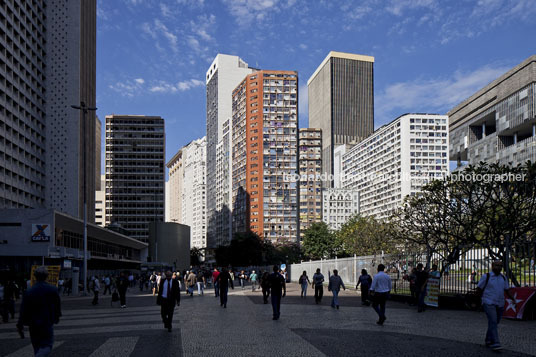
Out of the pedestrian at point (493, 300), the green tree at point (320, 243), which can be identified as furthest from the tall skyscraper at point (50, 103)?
the pedestrian at point (493, 300)

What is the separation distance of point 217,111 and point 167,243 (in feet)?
240

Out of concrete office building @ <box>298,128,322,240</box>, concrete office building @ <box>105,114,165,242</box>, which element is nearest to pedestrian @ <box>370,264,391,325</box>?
concrete office building @ <box>105,114,165,242</box>

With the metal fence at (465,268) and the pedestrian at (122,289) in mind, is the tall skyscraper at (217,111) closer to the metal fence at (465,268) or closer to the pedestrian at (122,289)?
the pedestrian at (122,289)

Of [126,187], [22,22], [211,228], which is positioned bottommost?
[211,228]

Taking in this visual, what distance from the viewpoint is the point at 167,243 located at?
412ft

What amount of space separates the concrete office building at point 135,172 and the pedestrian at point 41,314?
144703 millimetres

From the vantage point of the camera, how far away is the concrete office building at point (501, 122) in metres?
91.4

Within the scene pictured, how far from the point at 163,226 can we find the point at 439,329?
116m

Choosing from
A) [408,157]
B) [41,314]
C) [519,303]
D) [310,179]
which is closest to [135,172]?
[310,179]

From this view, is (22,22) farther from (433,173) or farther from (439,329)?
(433,173)

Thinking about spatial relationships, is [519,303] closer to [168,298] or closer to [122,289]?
[168,298]

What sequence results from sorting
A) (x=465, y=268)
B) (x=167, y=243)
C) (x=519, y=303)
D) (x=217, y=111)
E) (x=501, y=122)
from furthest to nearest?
(x=217, y=111) → (x=167, y=243) → (x=501, y=122) → (x=465, y=268) → (x=519, y=303)

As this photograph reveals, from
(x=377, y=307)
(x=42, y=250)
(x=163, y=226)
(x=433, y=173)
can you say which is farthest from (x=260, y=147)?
(x=377, y=307)

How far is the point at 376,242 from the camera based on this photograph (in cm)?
6300
